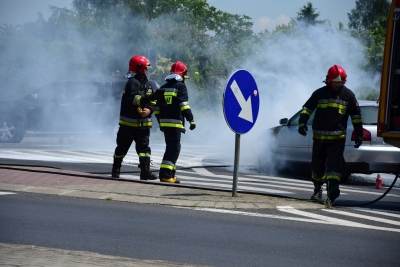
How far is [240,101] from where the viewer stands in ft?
38.3

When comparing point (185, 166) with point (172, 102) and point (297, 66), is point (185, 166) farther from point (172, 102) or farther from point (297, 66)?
point (297, 66)

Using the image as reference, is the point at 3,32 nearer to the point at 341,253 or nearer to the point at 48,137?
the point at 48,137

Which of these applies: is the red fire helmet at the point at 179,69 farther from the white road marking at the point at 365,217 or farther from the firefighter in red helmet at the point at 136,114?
the white road marking at the point at 365,217

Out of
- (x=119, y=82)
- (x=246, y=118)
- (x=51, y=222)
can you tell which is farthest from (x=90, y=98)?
(x=51, y=222)

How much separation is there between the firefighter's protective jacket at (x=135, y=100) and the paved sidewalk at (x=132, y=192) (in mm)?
951

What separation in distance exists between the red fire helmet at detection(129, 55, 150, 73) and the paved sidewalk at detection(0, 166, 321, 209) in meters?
1.65

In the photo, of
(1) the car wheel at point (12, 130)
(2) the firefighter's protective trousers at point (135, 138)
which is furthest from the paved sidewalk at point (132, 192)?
(1) the car wheel at point (12, 130)

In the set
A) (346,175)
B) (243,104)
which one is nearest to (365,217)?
(243,104)

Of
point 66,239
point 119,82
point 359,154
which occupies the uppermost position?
point 119,82

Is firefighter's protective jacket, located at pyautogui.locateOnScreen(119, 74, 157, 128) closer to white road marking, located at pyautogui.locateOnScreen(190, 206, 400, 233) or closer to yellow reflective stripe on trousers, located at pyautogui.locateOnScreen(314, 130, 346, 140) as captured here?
yellow reflective stripe on trousers, located at pyautogui.locateOnScreen(314, 130, 346, 140)

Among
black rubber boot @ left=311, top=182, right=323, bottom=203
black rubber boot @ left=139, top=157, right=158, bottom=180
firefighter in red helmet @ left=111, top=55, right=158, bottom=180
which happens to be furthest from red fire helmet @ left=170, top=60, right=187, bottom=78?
black rubber boot @ left=311, top=182, right=323, bottom=203

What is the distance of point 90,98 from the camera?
83.6 ft

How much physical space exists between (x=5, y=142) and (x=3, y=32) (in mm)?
4846

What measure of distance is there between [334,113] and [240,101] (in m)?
1.25
